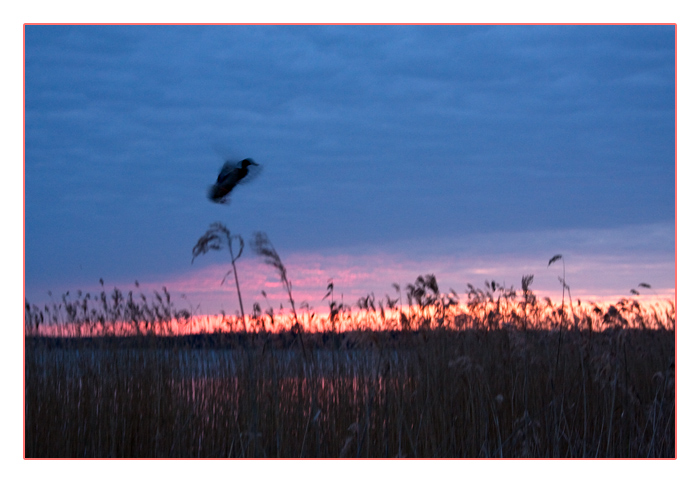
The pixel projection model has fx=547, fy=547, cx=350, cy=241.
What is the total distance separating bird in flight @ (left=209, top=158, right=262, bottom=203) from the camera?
356 centimetres

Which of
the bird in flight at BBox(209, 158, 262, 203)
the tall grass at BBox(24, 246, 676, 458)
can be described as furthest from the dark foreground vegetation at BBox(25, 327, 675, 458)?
the bird in flight at BBox(209, 158, 262, 203)

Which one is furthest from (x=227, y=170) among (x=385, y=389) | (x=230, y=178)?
(x=385, y=389)

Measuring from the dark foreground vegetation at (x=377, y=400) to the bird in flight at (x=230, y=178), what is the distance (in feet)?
3.34

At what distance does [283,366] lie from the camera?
3.75m

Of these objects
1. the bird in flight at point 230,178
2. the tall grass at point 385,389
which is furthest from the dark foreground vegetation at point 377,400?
the bird in flight at point 230,178

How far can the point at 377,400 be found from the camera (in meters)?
3.43

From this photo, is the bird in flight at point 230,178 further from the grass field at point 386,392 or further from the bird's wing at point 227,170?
the grass field at point 386,392

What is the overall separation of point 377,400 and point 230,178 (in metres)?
1.71

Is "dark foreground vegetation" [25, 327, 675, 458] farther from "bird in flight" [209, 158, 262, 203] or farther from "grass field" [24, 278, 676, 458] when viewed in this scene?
"bird in flight" [209, 158, 262, 203]

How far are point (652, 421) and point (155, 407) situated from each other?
10.4 ft

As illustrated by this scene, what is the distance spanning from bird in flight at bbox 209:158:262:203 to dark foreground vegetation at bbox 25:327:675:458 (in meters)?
1.02

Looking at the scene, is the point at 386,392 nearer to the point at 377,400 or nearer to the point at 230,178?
the point at 377,400
